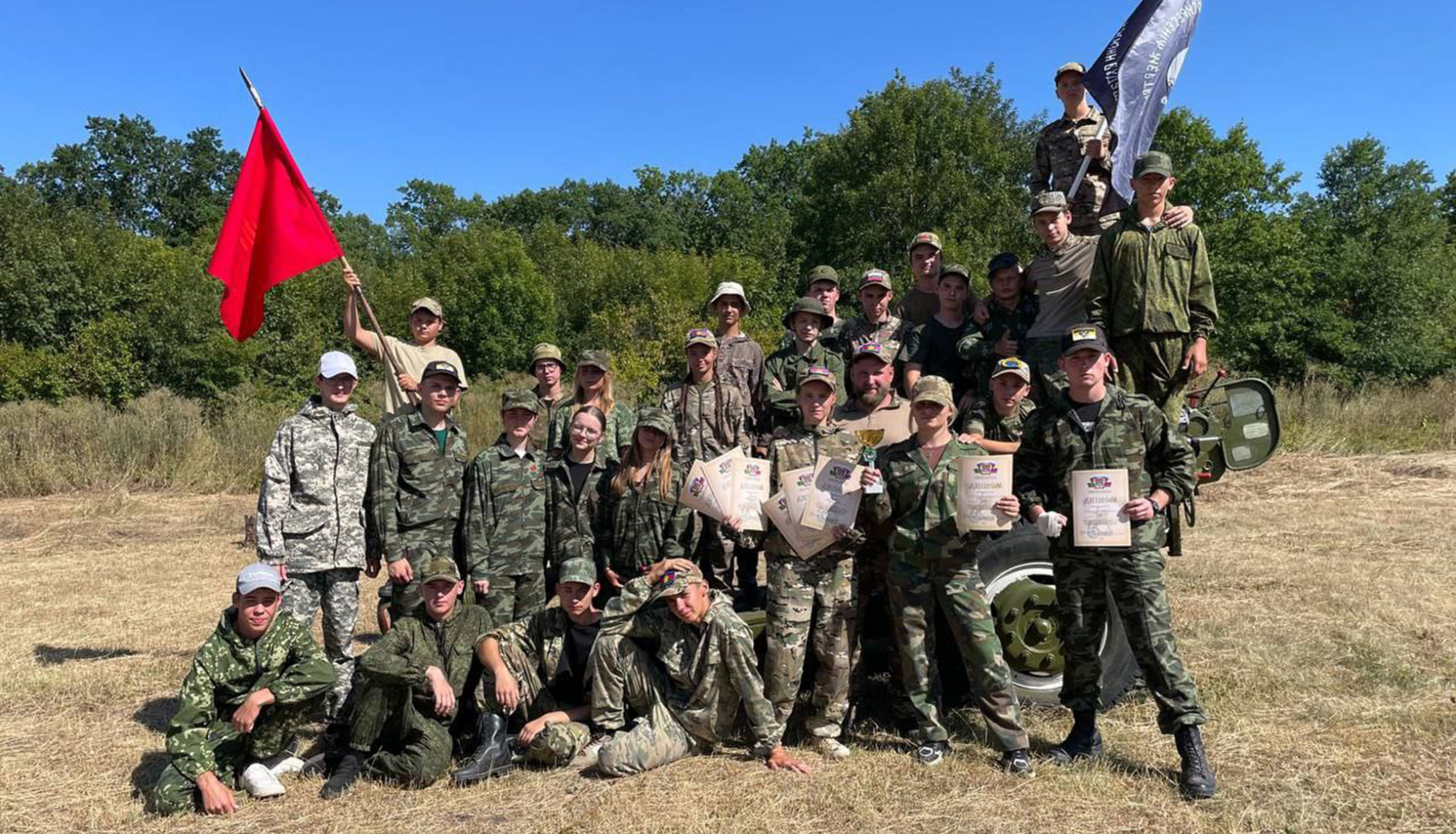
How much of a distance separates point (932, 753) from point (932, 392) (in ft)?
Answer: 5.55

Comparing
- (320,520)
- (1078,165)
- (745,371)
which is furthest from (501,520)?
(1078,165)

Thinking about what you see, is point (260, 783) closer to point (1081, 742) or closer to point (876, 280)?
point (1081, 742)

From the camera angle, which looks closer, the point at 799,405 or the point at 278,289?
the point at 799,405

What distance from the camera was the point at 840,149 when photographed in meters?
32.8

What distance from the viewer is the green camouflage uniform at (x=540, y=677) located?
14.5 ft

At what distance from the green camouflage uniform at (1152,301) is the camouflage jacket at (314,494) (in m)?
4.09

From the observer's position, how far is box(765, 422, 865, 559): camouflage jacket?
173 inches

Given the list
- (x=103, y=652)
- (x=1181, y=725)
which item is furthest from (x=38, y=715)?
(x=1181, y=725)

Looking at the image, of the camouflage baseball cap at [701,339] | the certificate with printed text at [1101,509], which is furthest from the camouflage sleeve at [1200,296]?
the camouflage baseball cap at [701,339]

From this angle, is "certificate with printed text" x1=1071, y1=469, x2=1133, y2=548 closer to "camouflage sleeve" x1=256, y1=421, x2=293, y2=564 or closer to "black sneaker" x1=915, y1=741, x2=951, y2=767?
"black sneaker" x1=915, y1=741, x2=951, y2=767

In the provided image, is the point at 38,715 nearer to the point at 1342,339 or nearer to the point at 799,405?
the point at 799,405

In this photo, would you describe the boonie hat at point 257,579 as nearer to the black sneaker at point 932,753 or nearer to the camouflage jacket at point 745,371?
the camouflage jacket at point 745,371

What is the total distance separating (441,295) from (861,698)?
37.9 m

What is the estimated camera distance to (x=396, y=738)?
4371 mm
